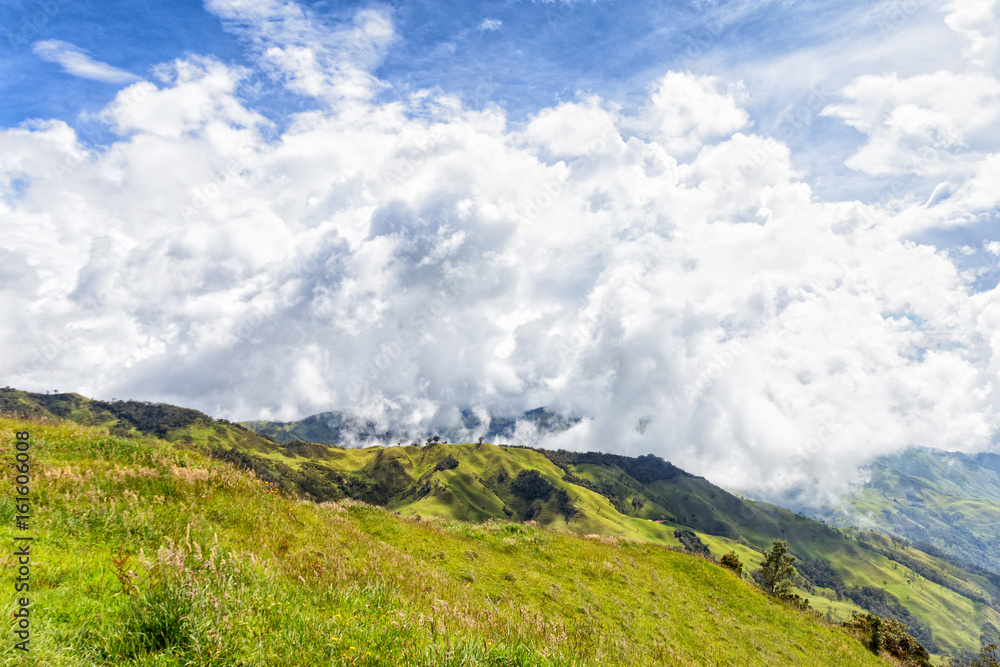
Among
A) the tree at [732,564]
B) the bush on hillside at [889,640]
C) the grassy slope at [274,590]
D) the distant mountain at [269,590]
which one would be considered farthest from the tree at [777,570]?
the grassy slope at [274,590]

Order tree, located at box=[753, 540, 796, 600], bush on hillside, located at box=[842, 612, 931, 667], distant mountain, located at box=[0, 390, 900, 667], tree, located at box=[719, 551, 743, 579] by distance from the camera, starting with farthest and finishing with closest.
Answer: tree, located at box=[753, 540, 796, 600] → tree, located at box=[719, 551, 743, 579] → bush on hillside, located at box=[842, 612, 931, 667] → distant mountain, located at box=[0, 390, 900, 667]

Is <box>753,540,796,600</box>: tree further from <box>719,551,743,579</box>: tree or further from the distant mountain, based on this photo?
the distant mountain

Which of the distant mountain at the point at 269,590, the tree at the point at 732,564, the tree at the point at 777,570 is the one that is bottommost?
the tree at the point at 777,570

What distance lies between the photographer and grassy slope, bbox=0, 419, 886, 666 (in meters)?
5.26

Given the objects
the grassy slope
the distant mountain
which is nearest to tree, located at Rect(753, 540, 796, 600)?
the distant mountain

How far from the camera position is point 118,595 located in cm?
580

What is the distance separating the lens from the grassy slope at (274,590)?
526 cm

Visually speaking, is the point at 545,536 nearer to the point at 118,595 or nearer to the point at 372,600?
the point at 372,600

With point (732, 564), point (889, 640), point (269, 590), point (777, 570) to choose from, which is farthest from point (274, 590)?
point (777, 570)

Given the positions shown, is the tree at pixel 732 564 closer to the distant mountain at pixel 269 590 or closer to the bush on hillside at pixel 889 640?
the bush on hillside at pixel 889 640

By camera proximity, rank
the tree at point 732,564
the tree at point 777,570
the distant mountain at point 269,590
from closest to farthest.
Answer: the distant mountain at point 269,590
the tree at point 732,564
the tree at point 777,570

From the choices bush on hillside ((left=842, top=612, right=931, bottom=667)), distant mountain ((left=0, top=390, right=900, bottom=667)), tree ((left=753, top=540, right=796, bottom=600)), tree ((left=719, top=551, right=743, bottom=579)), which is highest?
distant mountain ((left=0, top=390, right=900, bottom=667))

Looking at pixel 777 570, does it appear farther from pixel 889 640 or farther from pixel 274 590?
pixel 274 590

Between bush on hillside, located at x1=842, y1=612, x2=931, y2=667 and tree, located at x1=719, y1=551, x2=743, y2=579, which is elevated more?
tree, located at x1=719, y1=551, x2=743, y2=579
